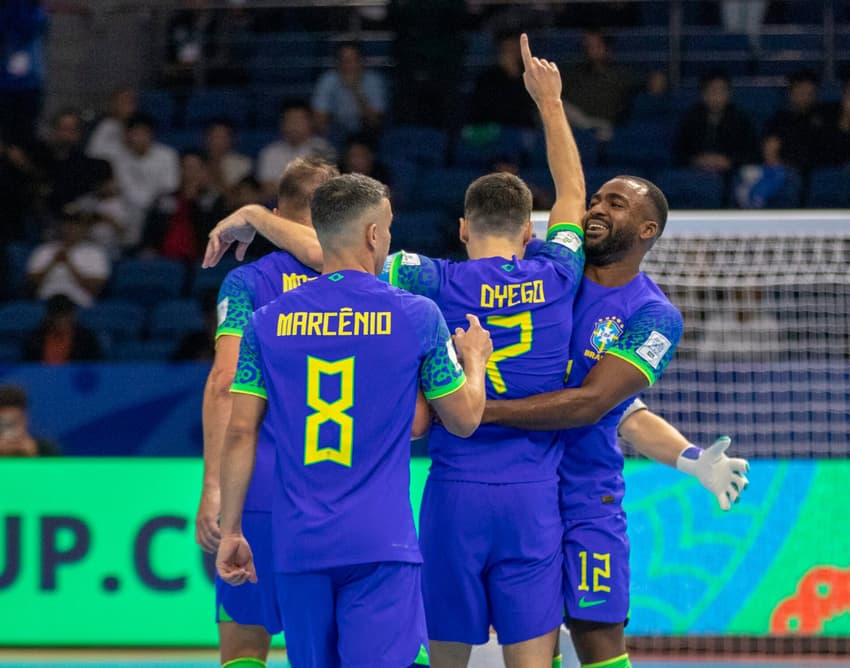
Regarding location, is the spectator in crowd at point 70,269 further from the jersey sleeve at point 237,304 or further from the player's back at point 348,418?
the player's back at point 348,418

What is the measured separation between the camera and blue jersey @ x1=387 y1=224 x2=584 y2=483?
4.79 metres

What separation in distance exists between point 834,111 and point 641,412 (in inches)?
266

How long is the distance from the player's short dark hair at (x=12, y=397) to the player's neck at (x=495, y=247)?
488 centimetres

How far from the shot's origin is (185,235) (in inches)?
451

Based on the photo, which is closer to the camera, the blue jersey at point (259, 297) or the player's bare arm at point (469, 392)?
the player's bare arm at point (469, 392)

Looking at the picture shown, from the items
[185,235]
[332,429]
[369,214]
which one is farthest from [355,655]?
[185,235]

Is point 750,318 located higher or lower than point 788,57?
lower

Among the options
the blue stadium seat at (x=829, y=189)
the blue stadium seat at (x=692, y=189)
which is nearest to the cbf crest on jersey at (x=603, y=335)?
the blue stadium seat at (x=692, y=189)

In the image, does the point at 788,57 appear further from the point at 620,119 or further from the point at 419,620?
the point at 419,620

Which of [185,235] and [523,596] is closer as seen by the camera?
[523,596]

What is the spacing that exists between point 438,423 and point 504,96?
785cm

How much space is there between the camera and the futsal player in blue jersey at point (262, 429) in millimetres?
4965

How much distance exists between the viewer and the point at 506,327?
4809mm

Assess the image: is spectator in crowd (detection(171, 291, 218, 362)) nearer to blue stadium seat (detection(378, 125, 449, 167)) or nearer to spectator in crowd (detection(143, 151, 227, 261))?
spectator in crowd (detection(143, 151, 227, 261))
